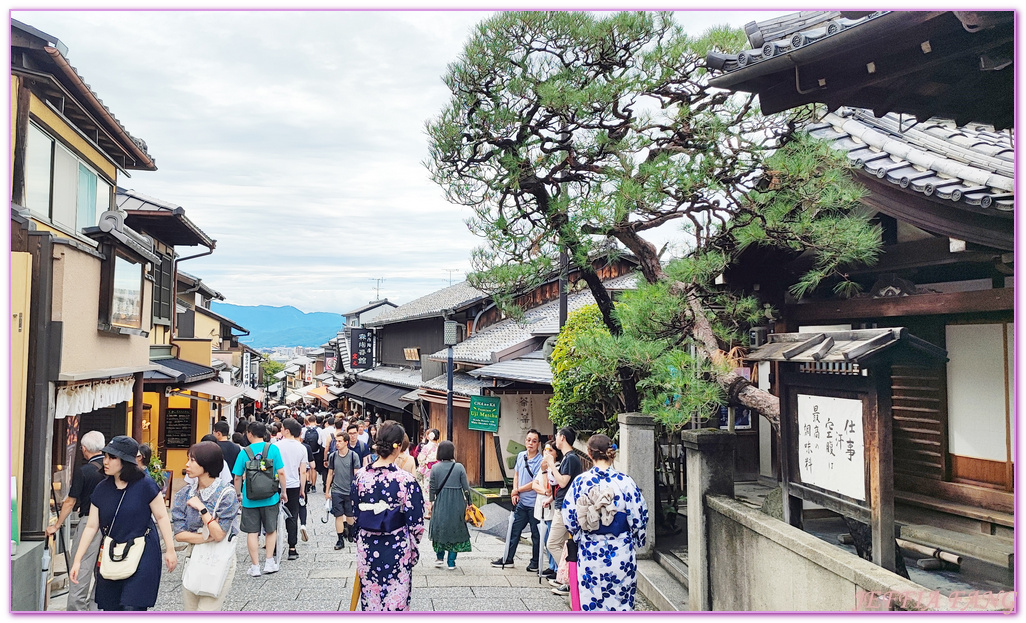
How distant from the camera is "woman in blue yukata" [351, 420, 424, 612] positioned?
6.37 meters

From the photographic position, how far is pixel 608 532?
21.1 ft

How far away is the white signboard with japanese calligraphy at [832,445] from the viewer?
5344 millimetres

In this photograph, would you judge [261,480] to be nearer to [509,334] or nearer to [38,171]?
[38,171]

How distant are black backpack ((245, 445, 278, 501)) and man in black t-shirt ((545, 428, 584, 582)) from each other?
337 centimetres

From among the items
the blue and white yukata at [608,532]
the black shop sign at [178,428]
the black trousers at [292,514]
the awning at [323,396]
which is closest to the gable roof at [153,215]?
the black shop sign at [178,428]

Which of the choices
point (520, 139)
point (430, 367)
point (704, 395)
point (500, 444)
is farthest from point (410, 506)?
point (430, 367)

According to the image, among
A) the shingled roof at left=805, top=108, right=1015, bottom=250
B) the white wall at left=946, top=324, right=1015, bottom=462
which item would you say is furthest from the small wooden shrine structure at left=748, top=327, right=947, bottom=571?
the white wall at left=946, top=324, right=1015, bottom=462

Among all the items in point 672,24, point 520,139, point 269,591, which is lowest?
point 269,591

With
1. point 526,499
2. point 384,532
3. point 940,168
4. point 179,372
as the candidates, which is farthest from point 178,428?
point 940,168

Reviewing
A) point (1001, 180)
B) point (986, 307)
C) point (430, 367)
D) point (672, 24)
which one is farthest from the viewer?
point (430, 367)

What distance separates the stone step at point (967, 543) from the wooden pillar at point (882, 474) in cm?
205

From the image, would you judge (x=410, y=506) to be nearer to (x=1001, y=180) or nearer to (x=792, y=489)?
(x=792, y=489)

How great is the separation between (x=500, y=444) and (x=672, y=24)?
43.4 ft

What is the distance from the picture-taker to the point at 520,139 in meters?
7.86
